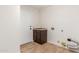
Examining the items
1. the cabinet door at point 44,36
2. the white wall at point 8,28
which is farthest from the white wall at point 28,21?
the white wall at point 8,28

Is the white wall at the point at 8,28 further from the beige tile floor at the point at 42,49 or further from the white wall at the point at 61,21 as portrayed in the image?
the white wall at the point at 61,21

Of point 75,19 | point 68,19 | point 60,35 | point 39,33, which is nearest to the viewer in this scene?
point 75,19

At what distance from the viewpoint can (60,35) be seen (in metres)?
3.04

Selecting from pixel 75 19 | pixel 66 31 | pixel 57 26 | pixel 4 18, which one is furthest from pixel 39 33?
pixel 4 18

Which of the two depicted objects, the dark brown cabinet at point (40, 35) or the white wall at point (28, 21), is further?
the dark brown cabinet at point (40, 35)

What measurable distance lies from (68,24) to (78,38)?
1.78ft

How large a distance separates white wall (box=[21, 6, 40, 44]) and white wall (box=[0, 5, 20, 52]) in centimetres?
236

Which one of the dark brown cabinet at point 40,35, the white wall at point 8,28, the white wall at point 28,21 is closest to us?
the white wall at point 8,28

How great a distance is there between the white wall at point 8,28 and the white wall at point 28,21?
2360 millimetres

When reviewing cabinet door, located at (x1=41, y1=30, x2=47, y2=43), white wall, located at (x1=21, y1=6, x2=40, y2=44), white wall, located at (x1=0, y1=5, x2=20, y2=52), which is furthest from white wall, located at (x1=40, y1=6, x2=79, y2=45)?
white wall, located at (x1=0, y1=5, x2=20, y2=52)

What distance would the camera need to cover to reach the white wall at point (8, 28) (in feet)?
2.16

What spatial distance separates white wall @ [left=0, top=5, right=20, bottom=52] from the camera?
659 mm

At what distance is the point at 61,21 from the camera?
9.63 ft
